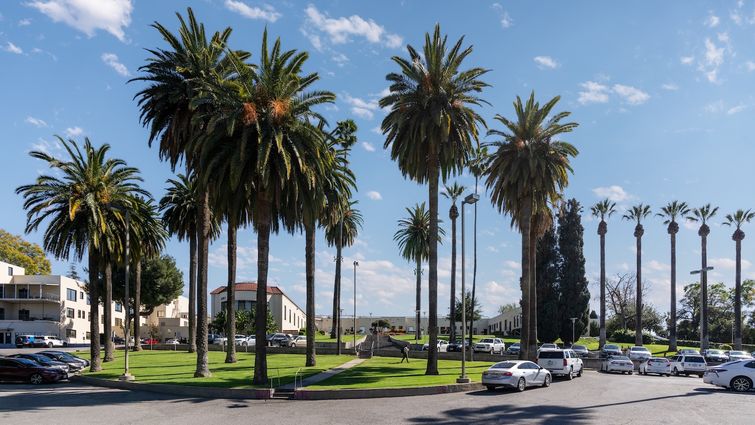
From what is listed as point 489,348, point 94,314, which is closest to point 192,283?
point 94,314

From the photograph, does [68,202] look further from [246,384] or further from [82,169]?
[246,384]

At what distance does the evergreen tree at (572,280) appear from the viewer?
84.3m

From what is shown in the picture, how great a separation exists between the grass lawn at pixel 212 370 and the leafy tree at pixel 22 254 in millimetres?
79936

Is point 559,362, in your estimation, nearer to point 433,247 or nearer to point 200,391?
point 433,247

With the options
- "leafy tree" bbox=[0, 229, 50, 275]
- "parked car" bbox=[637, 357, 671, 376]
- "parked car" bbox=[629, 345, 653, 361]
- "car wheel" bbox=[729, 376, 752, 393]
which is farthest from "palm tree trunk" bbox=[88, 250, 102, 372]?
A: "leafy tree" bbox=[0, 229, 50, 275]

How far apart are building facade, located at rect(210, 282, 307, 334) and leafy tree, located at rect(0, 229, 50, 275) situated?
3711 centimetres

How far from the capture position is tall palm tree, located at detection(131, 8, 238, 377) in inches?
1484

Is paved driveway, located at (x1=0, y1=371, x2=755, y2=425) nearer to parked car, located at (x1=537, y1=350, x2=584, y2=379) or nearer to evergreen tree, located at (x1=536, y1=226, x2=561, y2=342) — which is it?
parked car, located at (x1=537, y1=350, x2=584, y2=379)

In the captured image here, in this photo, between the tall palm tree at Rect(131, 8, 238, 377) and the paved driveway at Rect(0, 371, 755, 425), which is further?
the tall palm tree at Rect(131, 8, 238, 377)

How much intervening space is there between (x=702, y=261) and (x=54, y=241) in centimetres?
7596

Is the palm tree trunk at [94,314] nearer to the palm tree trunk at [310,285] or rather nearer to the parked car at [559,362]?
the palm tree trunk at [310,285]

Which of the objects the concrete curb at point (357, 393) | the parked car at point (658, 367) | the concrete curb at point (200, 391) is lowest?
the parked car at point (658, 367)

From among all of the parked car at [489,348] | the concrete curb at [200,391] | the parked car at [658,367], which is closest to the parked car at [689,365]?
the parked car at [658,367]

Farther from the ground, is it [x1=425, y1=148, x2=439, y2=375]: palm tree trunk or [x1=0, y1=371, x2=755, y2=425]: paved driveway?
[x1=425, y1=148, x2=439, y2=375]: palm tree trunk
